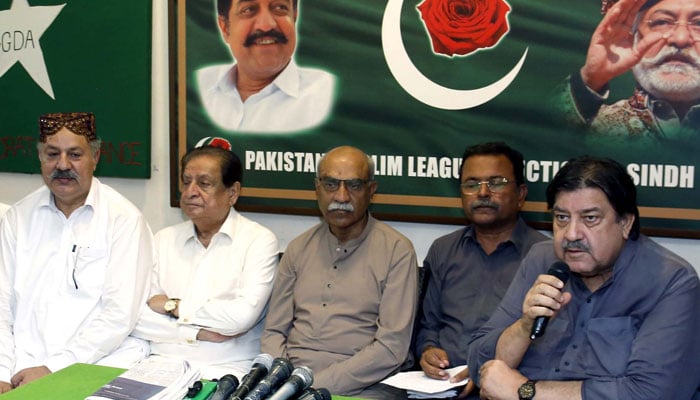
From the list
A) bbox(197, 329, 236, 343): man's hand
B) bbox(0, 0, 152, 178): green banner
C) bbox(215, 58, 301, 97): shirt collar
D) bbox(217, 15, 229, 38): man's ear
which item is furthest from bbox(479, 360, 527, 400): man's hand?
bbox(0, 0, 152, 178): green banner

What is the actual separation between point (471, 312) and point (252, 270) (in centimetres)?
96

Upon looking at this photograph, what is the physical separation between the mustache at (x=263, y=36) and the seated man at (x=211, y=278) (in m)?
0.69

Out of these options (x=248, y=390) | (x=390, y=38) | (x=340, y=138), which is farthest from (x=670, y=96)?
(x=248, y=390)

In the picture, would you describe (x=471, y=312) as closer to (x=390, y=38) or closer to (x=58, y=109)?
(x=390, y=38)

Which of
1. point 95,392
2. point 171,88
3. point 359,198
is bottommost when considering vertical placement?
point 95,392

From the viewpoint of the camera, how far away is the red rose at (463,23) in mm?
3354

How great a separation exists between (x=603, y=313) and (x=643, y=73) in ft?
4.00

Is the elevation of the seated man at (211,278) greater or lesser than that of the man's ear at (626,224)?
lesser

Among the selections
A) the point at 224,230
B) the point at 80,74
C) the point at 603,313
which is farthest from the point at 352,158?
the point at 80,74

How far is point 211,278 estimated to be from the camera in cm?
334

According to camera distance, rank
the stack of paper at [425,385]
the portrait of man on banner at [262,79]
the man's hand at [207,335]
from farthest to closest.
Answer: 1. the portrait of man on banner at [262,79]
2. the man's hand at [207,335]
3. the stack of paper at [425,385]

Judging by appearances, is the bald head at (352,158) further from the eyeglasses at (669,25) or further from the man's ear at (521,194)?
the eyeglasses at (669,25)

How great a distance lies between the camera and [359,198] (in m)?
3.16

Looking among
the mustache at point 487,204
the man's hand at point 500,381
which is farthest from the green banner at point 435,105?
the man's hand at point 500,381
